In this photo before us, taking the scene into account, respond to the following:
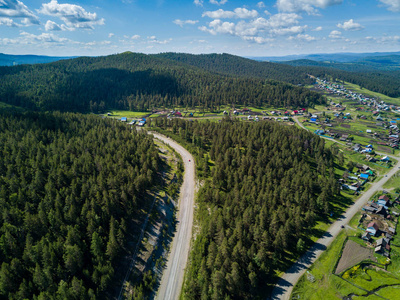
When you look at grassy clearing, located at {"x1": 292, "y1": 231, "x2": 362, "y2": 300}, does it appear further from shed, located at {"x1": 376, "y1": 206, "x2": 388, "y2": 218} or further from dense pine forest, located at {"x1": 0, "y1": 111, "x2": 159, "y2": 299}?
dense pine forest, located at {"x1": 0, "y1": 111, "x2": 159, "y2": 299}

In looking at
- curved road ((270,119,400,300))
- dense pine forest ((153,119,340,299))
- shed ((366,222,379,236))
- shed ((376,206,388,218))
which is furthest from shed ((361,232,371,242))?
shed ((376,206,388,218))

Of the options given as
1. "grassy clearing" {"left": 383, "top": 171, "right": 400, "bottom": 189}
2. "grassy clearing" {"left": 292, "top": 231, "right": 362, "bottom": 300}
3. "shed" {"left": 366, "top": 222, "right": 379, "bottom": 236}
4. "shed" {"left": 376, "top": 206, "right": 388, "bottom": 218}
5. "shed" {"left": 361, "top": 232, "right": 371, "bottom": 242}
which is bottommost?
"grassy clearing" {"left": 292, "top": 231, "right": 362, "bottom": 300}

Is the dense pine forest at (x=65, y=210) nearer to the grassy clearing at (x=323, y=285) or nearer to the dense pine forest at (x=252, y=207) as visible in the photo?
the dense pine forest at (x=252, y=207)

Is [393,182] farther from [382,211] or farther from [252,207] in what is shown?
[252,207]

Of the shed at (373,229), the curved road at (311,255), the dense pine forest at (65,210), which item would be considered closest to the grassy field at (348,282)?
the curved road at (311,255)

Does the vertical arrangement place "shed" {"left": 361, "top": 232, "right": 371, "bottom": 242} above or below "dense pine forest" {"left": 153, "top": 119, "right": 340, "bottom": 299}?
below

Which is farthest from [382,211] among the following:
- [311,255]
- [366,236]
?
[311,255]

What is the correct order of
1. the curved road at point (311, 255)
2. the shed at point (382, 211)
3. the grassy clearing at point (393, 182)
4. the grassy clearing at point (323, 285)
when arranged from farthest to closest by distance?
the grassy clearing at point (393, 182) < the shed at point (382, 211) < the curved road at point (311, 255) < the grassy clearing at point (323, 285)
